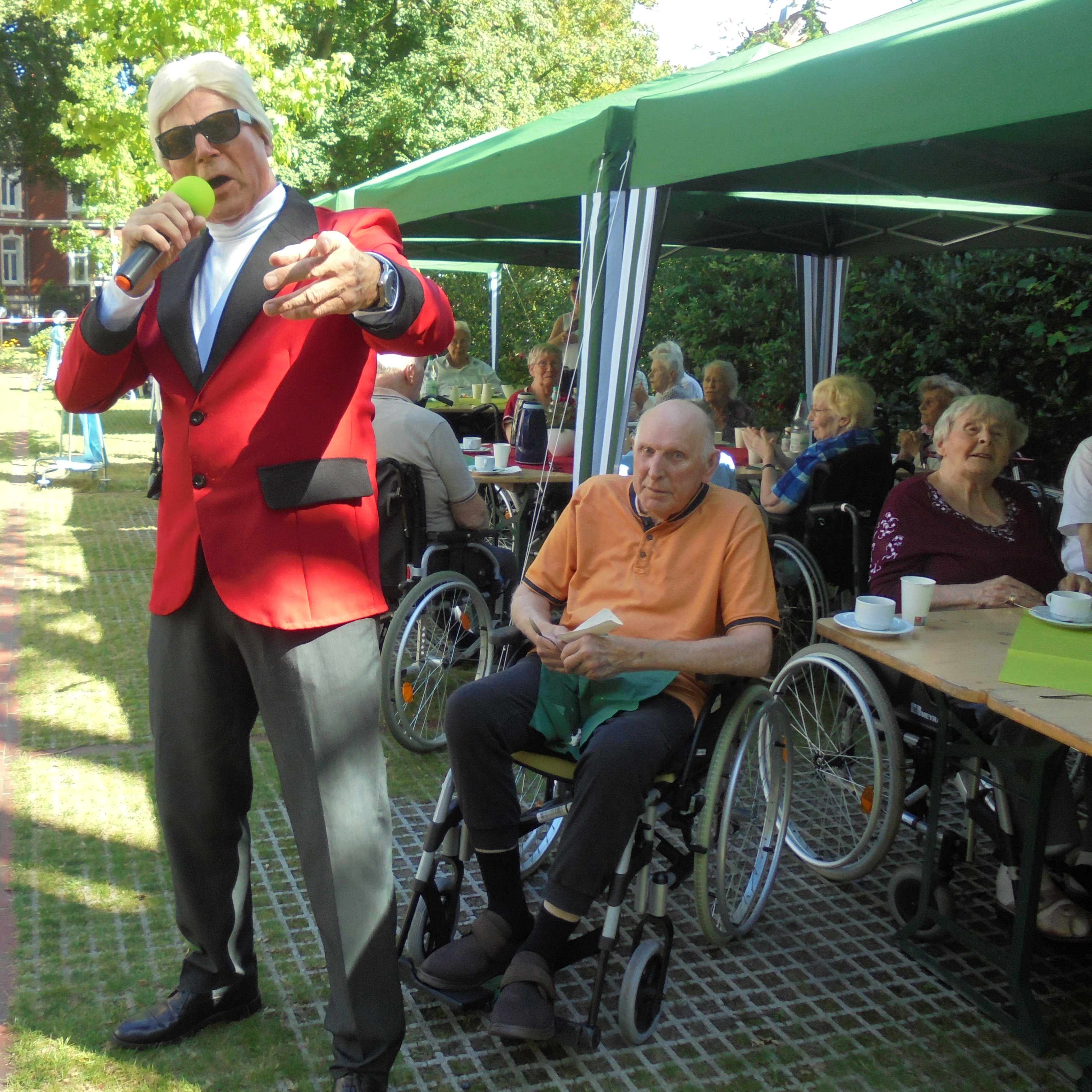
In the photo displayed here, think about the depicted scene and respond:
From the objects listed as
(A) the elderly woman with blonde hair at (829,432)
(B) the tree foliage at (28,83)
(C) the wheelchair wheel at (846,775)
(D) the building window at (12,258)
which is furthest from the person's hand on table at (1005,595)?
(D) the building window at (12,258)

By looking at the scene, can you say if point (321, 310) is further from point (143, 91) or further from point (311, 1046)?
point (143, 91)

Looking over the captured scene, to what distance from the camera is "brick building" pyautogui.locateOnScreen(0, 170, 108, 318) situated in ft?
139

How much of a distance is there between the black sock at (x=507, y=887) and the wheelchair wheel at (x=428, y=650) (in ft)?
4.75

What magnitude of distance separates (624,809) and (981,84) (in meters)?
1.89

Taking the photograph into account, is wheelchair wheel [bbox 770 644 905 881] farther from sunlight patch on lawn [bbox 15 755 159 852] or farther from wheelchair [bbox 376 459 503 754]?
sunlight patch on lawn [bbox 15 755 159 852]

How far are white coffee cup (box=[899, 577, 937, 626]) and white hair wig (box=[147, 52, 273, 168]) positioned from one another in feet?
6.13

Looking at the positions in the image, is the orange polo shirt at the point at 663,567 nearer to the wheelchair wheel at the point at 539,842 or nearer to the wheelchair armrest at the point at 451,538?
the wheelchair wheel at the point at 539,842

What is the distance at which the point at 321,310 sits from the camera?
1.55 metres

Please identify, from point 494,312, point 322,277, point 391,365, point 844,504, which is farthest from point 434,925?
point 494,312

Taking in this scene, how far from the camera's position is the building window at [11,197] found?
4344 cm

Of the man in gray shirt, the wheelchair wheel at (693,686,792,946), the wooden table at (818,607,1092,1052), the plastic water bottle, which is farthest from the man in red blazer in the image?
the plastic water bottle

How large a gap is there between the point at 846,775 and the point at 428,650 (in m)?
1.62

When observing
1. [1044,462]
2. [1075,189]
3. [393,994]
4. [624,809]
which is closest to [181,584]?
[393,994]

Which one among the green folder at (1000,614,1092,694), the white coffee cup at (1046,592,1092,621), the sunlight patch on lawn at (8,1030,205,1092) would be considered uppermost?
the white coffee cup at (1046,592,1092,621)
